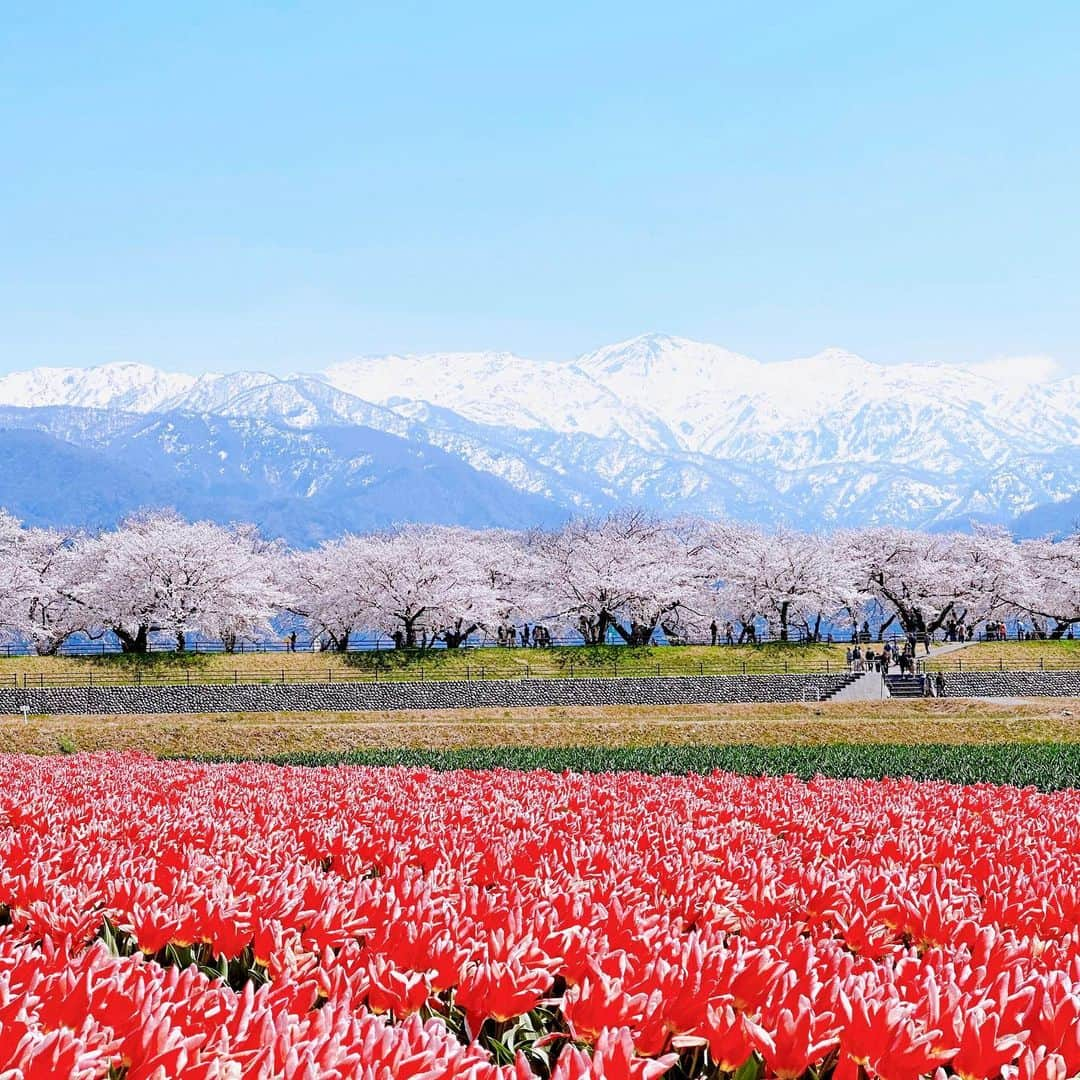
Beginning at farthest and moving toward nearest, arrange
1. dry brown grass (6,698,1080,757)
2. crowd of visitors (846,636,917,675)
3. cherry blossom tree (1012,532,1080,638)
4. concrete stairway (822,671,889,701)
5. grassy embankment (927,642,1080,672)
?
cherry blossom tree (1012,532,1080,638)
grassy embankment (927,642,1080,672)
crowd of visitors (846,636,917,675)
concrete stairway (822,671,889,701)
dry brown grass (6,698,1080,757)

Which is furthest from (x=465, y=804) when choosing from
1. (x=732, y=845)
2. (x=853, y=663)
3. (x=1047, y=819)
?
(x=853, y=663)

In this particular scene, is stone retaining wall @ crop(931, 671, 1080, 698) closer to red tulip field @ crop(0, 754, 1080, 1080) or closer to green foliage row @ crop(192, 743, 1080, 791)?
green foliage row @ crop(192, 743, 1080, 791)

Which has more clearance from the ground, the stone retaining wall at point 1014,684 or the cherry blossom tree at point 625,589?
the cherry blossom tree at point 625,589

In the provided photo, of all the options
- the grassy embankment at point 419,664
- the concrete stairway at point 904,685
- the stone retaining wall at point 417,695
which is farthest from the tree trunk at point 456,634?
the concrete stairway at point 904,685

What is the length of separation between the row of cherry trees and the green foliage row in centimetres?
3866

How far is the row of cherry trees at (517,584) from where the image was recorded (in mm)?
56000

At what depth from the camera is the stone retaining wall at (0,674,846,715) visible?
38094 millimetres

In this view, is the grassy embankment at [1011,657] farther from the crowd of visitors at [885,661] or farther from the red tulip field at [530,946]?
the red tulip field at [530,946]

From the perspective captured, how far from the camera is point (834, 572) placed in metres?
63.1

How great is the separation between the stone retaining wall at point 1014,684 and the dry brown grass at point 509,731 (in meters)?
9.61

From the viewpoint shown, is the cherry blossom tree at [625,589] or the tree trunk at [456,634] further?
the cherry blossom tree at [625,589]

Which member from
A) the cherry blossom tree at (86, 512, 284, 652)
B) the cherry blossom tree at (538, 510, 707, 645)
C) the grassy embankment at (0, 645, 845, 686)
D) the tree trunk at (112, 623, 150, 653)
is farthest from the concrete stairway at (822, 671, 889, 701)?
the tree trunk at (112, 623, 150, 653)

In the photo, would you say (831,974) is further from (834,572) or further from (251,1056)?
(834,572)

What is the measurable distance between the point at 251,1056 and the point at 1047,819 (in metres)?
7.63
